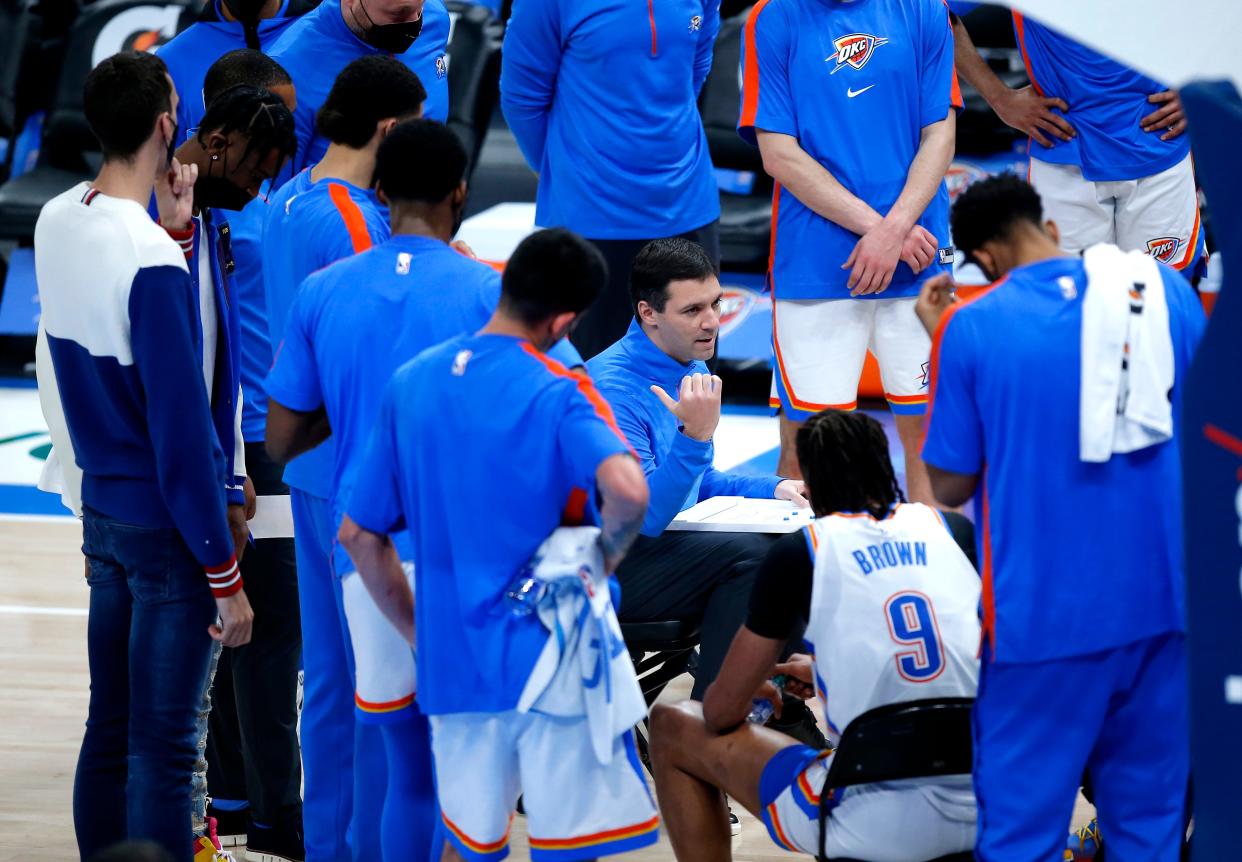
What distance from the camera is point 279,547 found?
14.3 ft

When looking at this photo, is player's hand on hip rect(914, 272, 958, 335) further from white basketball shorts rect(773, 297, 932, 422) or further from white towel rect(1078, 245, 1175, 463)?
white basketball shorts rect(773, 297, 932, 422)

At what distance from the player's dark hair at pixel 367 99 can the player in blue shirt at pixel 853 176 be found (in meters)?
1.77

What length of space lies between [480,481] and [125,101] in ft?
3.82

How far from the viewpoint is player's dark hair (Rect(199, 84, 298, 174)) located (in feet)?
12.4

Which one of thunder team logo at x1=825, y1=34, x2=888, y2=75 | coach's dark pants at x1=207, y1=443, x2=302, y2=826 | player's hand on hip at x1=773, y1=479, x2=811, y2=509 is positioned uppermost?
thunder team logo at x1=825, y1=34, x2=888, y2=75

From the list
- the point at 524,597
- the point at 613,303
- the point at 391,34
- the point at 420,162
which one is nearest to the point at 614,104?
the point at 613,303

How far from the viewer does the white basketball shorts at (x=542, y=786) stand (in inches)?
117

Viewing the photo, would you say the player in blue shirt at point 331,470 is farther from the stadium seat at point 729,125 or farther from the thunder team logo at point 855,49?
the stadium seat at point 729,125

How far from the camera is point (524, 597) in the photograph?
2934mm

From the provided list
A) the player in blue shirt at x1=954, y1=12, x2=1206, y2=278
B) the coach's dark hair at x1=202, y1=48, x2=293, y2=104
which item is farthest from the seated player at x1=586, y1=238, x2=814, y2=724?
the player in blue shirt at x1=954, y1=12, x2=1206, y2=278

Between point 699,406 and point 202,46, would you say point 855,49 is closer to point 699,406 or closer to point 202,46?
point 699,406

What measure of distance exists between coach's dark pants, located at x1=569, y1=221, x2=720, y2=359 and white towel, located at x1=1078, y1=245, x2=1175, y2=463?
9.39ft

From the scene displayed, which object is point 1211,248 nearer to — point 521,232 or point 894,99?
point 894,99

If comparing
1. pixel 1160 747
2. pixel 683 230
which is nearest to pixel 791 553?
pixel 1160 747
